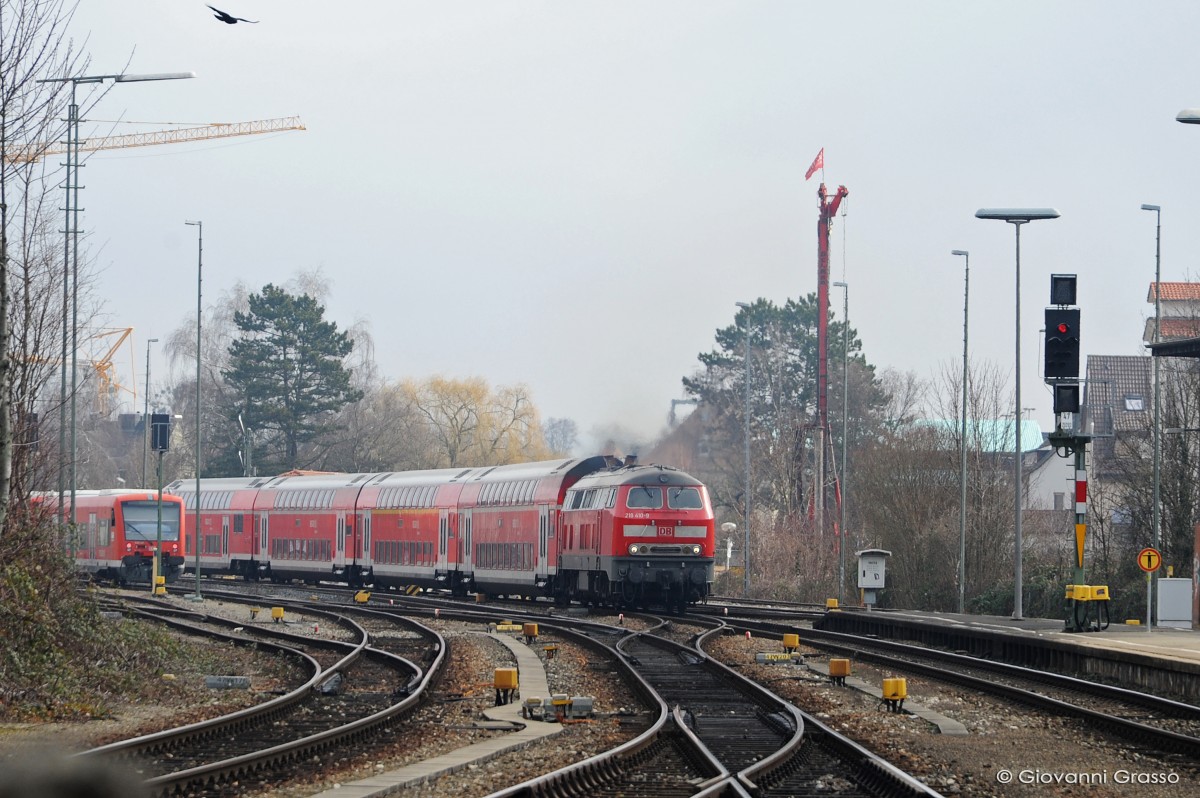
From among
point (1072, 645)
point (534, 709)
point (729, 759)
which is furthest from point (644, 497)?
point (729, 759)

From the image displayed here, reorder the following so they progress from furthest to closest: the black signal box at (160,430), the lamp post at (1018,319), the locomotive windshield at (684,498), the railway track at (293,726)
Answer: the black signal box at (160,430) < the locomotive windshield at (684,498) < the lamp post at (1018,319) < the railway track at (293,726)

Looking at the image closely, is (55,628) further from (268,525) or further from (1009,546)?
(268,525)

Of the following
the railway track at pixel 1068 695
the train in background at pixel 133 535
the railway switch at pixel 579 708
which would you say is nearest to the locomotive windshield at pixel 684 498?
the railway track at pixel 1068 695

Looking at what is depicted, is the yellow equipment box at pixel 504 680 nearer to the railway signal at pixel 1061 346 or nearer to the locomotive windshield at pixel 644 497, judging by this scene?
the railway signal at pixel 1061 346

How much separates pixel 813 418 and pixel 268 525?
38215mm

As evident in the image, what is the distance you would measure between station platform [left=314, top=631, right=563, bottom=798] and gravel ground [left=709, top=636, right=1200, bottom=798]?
2.92m

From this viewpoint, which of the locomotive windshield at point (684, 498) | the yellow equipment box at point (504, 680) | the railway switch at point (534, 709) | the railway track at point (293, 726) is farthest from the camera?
the locomotive windshield at point (684, 498)

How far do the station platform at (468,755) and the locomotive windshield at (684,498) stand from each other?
56.4ft

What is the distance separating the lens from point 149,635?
22.9m

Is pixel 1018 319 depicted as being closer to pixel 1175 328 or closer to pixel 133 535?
pixel 1175 328

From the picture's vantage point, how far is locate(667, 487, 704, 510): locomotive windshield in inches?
1410

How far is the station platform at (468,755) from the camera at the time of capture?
10.0 m

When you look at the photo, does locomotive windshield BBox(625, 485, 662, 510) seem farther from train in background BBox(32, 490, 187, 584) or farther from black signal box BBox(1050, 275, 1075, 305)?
train in background BBox(32, 490, 187, 584)

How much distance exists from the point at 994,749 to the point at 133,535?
142 feet
